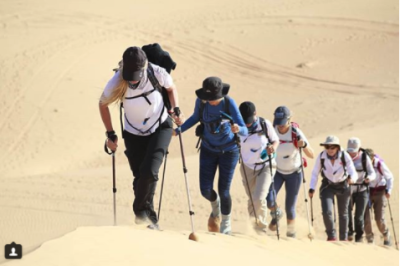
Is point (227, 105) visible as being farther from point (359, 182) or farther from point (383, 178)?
point (383, 178)

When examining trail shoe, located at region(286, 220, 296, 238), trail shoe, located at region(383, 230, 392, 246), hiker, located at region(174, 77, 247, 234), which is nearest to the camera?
hiker, located at region(174, 77, 247, 234)

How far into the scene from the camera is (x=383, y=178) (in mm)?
16484

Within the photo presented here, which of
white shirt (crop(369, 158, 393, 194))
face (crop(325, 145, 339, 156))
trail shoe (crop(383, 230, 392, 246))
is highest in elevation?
face (crop(325, 145, 339, 156))

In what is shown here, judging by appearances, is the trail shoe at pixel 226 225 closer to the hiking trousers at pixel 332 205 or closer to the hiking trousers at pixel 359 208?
the hiking trousers at pixel 332 205

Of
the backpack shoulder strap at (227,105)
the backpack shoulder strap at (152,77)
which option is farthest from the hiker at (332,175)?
the backpack shoulder strap at (152,77)

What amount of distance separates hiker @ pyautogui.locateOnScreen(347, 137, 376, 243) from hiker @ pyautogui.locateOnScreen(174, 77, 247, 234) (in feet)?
12.9

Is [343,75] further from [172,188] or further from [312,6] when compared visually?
[172,188]

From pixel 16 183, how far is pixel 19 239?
4.64m

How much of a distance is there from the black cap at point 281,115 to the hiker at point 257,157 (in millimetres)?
375

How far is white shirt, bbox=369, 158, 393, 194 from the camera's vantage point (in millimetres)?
16266

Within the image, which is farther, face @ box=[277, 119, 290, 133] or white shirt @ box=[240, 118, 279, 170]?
face @ box=[277, 119, 290, 133]

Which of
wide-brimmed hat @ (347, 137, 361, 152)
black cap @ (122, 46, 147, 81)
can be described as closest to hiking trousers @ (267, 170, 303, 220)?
wide-brimmed hat @ (347, 137, 361, 152)

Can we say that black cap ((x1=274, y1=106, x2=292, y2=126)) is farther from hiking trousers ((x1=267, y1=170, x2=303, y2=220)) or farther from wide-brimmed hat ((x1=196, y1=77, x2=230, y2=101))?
wide-brimmed hat ((x1=196, y1=77, x2=230, y2=101))

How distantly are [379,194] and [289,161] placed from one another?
347 centimetres
